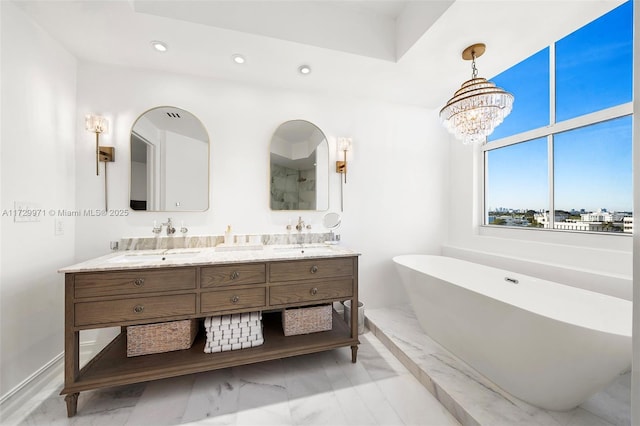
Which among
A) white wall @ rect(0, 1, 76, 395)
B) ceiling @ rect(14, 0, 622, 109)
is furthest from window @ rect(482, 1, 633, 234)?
white wall @ rect(0, 1, 76, 395)

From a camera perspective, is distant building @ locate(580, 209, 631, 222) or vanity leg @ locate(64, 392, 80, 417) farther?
distant building @ locate(580, 209, 631, 222)

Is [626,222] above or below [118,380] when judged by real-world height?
above

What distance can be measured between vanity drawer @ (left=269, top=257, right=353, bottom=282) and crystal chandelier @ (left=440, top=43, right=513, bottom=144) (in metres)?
1.27

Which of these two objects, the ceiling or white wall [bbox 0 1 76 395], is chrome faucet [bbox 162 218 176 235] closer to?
white wall [bbox 0 1 76 395]

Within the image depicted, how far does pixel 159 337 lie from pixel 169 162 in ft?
4.35

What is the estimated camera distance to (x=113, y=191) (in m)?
1.96

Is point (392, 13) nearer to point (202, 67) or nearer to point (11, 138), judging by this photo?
point (202, 67)

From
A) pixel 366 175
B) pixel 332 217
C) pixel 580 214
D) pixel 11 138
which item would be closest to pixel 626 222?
pixel 580 214

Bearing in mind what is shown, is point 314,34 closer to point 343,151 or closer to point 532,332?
point 343,151

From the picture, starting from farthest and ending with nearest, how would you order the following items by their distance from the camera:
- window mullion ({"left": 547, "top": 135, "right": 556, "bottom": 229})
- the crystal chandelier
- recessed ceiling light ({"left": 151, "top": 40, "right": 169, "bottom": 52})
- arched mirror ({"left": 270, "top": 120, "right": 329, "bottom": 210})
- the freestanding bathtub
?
1. arched mirror ({"left": 270, "top": 120, "right": 329, "bottom": 210})
2. window mullion ({"left": 547, "top": 135, "right": 556, "bottom": 229})
3. recessed ceiling light ({"left": 151, "top": 40, "right": 169, "bottom": 52})
4. the crystal chandelier
5. the freestanding bathtub

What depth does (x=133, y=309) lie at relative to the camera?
1.42m

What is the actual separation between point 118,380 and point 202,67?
87.5 inches

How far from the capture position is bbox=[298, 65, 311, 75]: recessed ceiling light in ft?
6.66

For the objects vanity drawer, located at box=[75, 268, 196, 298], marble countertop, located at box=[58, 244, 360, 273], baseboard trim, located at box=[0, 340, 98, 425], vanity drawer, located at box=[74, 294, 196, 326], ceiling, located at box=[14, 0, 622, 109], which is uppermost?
ceiling, located at box=[14, 0, 622, 109]
